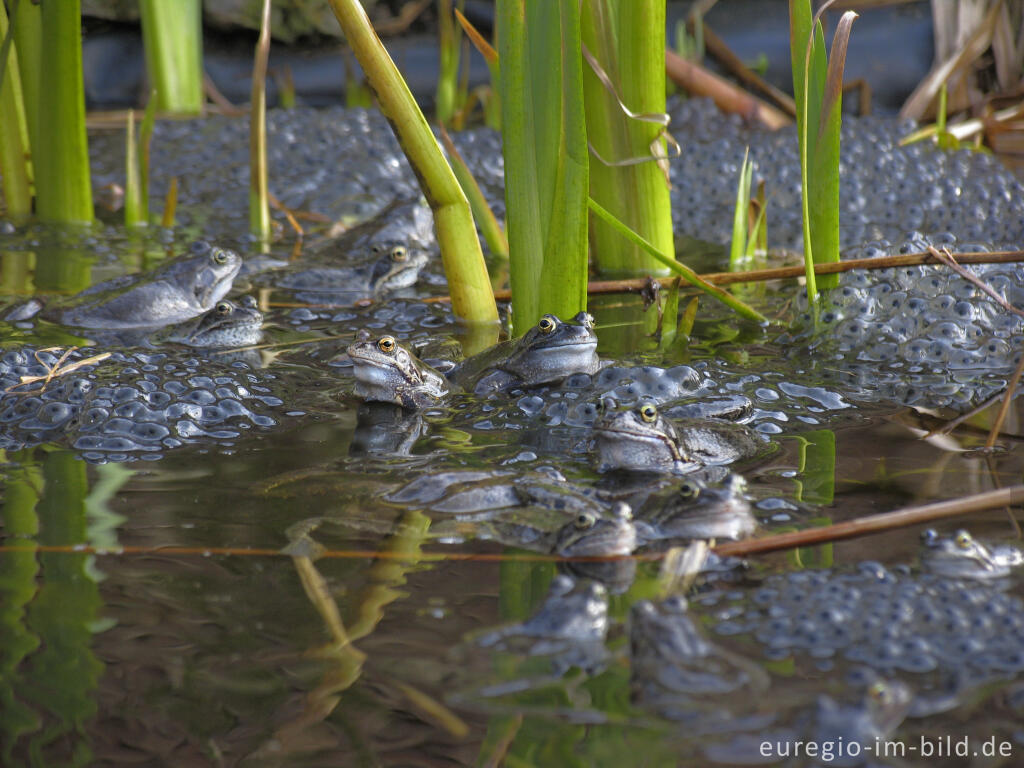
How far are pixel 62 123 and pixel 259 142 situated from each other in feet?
2.05

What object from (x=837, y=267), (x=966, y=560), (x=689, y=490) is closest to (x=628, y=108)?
(x=837, y=267)

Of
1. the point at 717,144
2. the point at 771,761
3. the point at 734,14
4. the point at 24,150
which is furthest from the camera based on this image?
the point at 734,14

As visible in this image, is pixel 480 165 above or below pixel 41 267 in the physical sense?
above

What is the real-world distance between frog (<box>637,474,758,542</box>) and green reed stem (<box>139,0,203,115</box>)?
4233 millimetres

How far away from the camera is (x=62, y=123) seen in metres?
3.29

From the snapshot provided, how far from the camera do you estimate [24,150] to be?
3742 mm

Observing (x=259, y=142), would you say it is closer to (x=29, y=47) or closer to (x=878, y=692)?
(x=29, y=47)

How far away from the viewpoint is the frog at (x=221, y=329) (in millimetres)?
2891

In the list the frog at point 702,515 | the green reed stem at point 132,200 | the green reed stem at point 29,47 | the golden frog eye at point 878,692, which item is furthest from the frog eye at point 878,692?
the green reed stem at point 132,200

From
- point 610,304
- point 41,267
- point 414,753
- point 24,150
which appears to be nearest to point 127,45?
point 24,150

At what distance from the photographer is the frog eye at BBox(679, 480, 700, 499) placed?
65.7 inches

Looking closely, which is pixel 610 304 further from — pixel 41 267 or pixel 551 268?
pixel 41 267

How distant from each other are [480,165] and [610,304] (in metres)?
1.74

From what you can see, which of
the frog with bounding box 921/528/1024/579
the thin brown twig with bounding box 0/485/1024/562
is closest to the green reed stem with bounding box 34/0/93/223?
the thin brown twig with bounding box 0/485/1024/562
